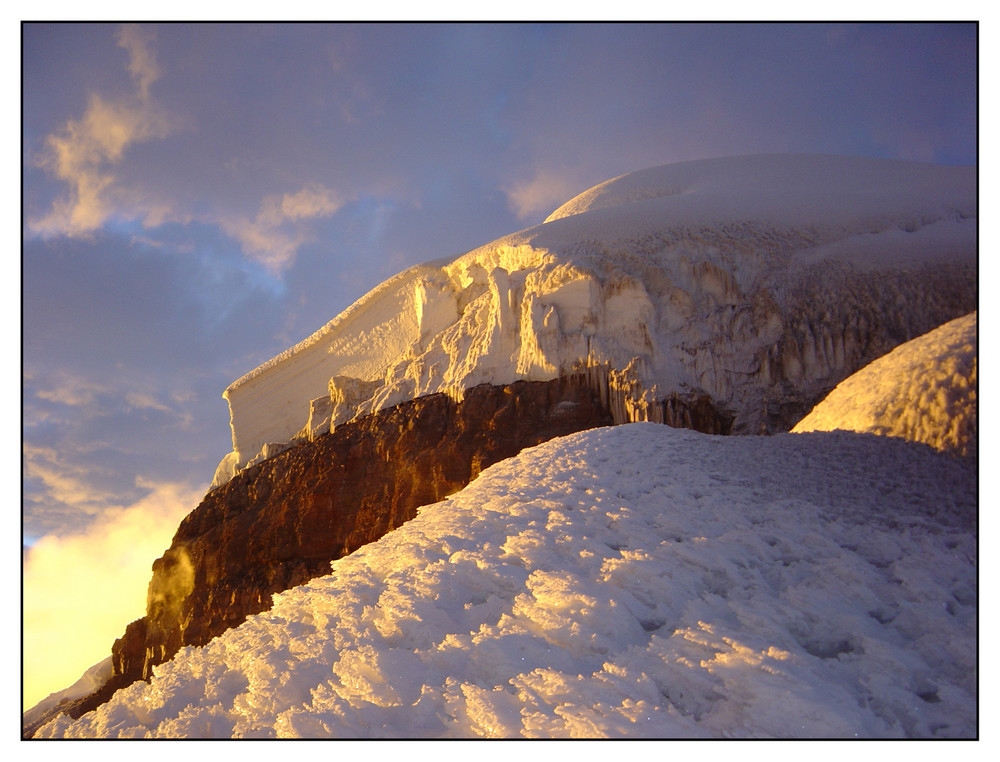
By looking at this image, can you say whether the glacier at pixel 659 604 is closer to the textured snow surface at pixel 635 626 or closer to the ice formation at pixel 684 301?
the textured snow surface at pixel 635 626

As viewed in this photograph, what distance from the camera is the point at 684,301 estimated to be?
1101cm

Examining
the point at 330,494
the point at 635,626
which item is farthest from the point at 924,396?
the point at 330,494

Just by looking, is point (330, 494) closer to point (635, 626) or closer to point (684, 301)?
point (684, 301)

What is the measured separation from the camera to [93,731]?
3.10 m

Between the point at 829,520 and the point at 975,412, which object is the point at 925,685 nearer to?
the point at 829,520

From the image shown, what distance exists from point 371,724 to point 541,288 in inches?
367

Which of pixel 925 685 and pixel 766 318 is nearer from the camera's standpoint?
pixel 925 685

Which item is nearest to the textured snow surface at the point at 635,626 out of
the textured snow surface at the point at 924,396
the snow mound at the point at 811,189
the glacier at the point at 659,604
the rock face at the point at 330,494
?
the glacier at the point at 659,604

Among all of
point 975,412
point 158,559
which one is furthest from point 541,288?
point 158,559

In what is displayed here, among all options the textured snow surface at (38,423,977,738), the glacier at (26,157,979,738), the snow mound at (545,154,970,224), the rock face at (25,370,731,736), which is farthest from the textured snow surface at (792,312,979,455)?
the snow mound at (545,154,970,224)

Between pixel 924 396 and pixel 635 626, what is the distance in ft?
10.7

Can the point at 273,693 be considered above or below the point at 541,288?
below

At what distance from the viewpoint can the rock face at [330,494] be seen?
1044 centimetres

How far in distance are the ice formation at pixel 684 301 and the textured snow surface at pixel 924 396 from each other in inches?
171
